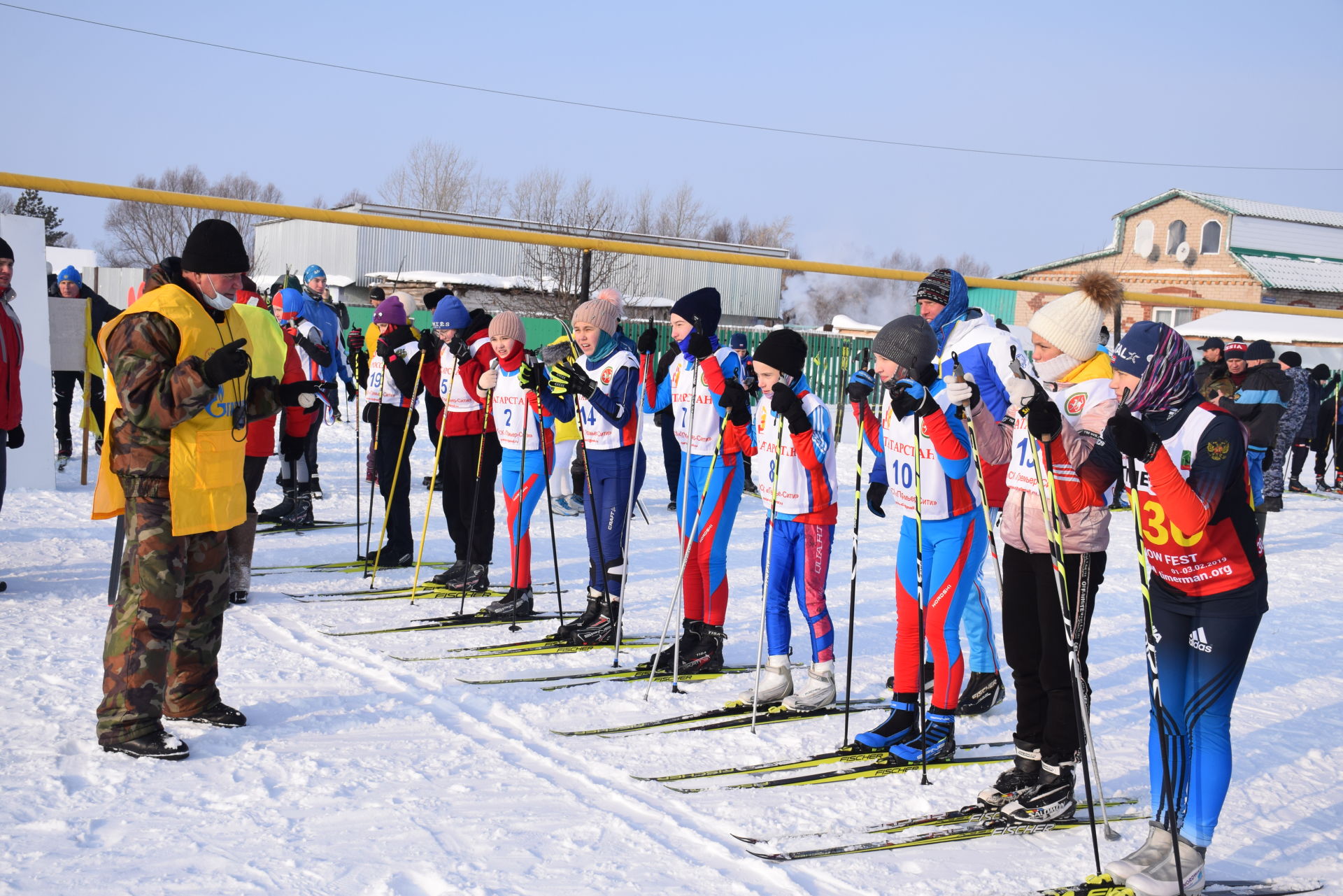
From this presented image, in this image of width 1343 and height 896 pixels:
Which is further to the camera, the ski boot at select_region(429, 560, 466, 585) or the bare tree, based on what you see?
the bare tree

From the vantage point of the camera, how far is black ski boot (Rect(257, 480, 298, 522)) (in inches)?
346

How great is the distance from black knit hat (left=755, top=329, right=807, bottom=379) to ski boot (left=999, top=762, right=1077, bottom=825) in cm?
201

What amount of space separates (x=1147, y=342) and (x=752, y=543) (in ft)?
19.6

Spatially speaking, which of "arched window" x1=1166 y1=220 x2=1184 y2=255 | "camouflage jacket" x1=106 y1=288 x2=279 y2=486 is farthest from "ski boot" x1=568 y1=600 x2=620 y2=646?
"arched window" x1=1166 y1=220 x2=1184 y2=255

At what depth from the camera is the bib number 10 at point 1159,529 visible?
3.19 metres

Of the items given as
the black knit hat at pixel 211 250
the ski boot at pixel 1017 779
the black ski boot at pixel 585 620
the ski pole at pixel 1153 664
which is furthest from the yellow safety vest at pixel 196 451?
the ski pole at pixel 1153 664

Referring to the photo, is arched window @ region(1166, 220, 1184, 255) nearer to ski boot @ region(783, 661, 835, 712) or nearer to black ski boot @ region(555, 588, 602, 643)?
black ski boot @ region(555, 588, 602, 643)

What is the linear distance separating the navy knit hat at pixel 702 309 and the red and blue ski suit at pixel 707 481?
0.55 feet

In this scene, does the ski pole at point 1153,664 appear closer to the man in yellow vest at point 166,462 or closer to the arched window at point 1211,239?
the man in yellow vest at point 166,462

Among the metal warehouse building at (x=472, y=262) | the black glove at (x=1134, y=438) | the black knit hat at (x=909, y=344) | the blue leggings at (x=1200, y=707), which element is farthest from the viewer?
the metal warehouse building at (x=472, y=262)

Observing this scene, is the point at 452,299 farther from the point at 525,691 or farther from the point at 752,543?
the point at 752,543

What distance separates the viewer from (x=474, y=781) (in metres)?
3.85

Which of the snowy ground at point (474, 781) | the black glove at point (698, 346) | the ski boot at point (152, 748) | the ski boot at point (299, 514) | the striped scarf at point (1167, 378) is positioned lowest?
the snowy ground at point (474, 781)

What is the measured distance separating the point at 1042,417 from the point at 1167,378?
39 cm
